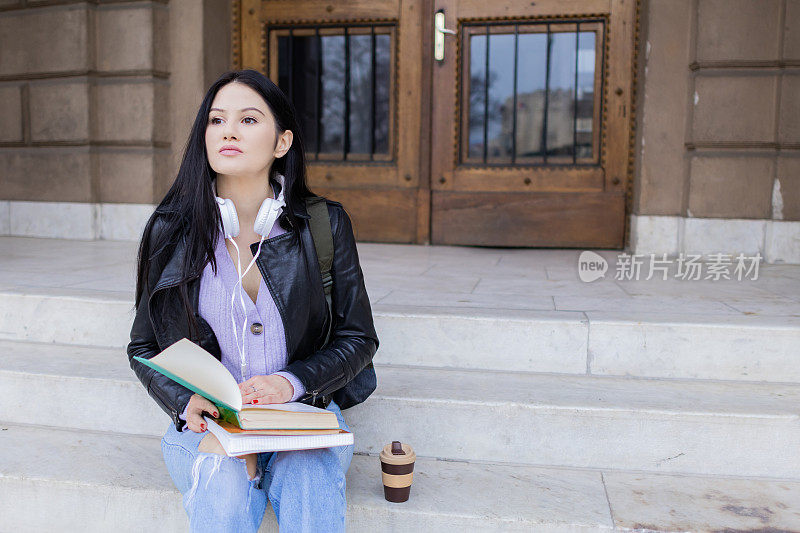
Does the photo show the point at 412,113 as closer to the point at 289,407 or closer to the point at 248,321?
the point at 248,321

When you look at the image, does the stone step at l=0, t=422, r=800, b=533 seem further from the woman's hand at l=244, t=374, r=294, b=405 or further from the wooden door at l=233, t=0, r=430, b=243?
the wooden door at l=233, t=0, r=430, b=243

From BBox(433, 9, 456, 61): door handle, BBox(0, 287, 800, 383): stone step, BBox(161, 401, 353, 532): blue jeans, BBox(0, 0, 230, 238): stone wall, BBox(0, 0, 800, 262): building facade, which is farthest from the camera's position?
BBox(0, 0, 230, 238): stone wall

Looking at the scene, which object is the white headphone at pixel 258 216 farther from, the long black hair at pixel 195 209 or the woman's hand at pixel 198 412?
the woman's hand at pixel 198 412

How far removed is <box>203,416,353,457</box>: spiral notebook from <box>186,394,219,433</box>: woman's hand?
0.12 ft

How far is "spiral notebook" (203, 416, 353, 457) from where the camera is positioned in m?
1.75

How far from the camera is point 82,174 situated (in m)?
5.92

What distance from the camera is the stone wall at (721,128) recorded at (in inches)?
192

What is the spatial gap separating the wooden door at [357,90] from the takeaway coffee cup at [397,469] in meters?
3.86

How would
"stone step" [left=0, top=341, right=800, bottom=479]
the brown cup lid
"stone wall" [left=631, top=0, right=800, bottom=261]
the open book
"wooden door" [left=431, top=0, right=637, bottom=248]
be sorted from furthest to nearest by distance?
"wooden door" [left=431, top=0, right=637, bottom=248], "stone wall" [left=631, top=0, right=800, bottom=261], "stone step" [left=0, top=341, right=800, bottom=479], the brown cup lid, the open book

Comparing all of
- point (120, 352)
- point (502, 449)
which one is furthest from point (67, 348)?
point (502, 449)

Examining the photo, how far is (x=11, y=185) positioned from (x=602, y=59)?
5.02 m

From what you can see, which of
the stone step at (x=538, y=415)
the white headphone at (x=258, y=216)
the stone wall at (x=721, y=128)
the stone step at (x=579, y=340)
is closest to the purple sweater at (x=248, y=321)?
the white headphone at (x=258, y=216)

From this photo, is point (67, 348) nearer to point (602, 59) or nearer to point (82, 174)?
point (82, 174)

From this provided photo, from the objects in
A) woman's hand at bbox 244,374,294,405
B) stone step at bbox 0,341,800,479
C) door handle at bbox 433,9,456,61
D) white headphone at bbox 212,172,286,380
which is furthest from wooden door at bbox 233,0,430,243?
woman's hand at bbox 244,374,294,405
